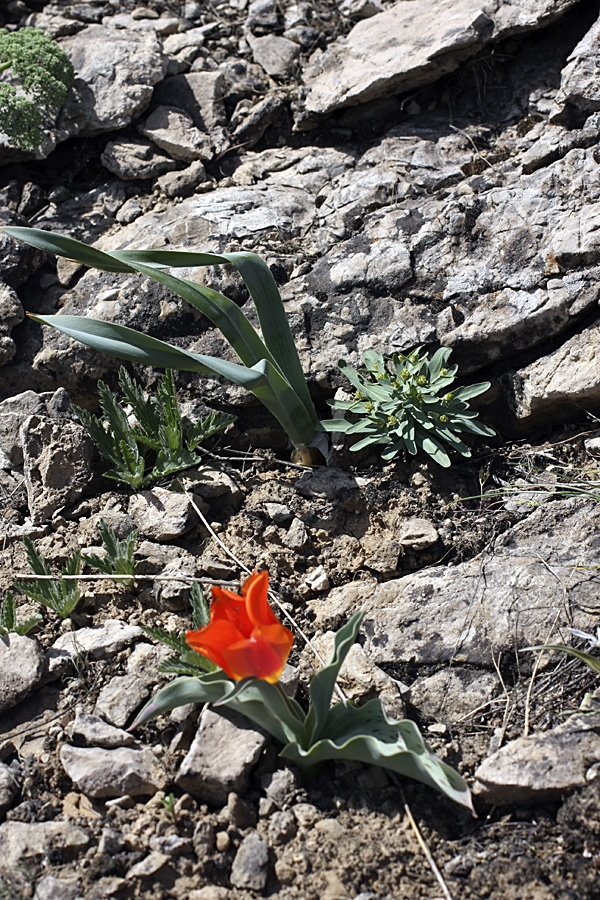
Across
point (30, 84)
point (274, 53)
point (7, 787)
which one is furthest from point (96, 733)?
point (274, 53)

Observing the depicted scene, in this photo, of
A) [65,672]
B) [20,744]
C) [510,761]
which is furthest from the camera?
[65,672]

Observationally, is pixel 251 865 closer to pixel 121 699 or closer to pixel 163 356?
pixel 121 699

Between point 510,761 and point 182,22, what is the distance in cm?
418

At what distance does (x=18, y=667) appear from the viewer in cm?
209

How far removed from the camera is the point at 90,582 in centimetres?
241

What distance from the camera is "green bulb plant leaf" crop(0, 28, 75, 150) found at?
3.27 m

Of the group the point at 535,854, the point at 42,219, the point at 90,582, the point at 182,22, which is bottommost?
the point at 535,854

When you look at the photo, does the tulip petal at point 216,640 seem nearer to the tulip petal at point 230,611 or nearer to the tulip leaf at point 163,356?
the tulip petal at point 230,611

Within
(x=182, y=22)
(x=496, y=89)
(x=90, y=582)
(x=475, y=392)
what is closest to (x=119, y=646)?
(x=90, y=582)

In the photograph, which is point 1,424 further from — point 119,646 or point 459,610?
point 459,610

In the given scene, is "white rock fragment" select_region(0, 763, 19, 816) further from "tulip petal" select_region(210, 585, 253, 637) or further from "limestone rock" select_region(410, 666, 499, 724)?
"limestone rock" select_region(410, 666, 499, 724)

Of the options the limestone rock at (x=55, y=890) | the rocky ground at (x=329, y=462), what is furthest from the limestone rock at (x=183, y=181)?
the limestone rock at (x=55, y=890)

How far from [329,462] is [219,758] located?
126cm

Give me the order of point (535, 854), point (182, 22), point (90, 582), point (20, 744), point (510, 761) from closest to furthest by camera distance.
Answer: point (535, 854), point (510, 761), point (20, 744), point (90, 582), point (182, 22)
